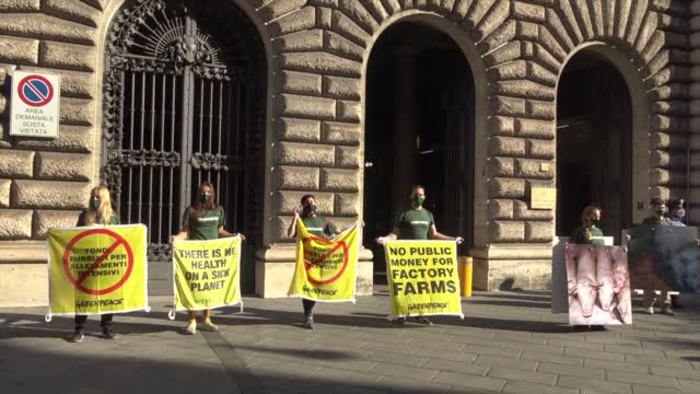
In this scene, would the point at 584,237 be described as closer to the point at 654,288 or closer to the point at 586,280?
the point at 586,280

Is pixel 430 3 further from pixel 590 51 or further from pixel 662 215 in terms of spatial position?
pixel 662 215

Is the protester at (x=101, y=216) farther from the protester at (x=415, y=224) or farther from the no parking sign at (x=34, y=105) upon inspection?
the protester at (x=415, y=224)

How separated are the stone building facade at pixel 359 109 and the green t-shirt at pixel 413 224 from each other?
8.48 feet

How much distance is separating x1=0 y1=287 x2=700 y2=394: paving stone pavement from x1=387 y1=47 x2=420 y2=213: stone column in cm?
773

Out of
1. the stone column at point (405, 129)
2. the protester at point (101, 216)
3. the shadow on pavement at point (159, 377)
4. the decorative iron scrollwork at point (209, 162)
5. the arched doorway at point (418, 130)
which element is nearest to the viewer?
the shadow on pavement at point (159, 377)

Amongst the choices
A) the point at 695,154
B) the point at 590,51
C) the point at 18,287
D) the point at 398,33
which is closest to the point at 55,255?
the point at 18,287

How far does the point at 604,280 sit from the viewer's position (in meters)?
8.48

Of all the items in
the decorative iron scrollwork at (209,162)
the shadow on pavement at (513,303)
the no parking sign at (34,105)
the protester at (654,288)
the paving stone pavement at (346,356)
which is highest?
the no parking sign at (34,105)

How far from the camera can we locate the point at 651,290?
394 inches

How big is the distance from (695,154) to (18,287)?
41.8ft

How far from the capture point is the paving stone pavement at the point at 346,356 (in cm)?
558

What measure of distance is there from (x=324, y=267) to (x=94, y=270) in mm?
2698

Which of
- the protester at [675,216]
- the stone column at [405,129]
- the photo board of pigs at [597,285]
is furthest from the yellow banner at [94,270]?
the stone column at [405,129]

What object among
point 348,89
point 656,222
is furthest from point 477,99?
point 656,222
